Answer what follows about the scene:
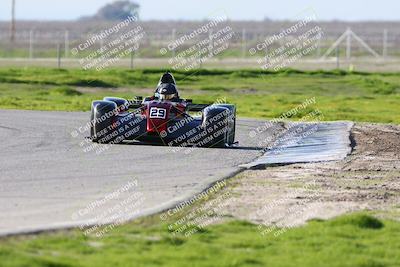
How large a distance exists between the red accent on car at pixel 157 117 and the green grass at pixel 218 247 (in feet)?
26.8

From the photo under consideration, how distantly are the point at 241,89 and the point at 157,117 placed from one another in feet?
74.3

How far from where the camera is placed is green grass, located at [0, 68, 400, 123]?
31939 mm

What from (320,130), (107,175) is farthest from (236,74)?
(107,175)

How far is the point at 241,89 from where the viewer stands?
41.3 metres

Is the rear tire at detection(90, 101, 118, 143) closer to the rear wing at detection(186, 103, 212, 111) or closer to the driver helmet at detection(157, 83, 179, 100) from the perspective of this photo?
the driver helmet at detection(157, 83, 179, 100)

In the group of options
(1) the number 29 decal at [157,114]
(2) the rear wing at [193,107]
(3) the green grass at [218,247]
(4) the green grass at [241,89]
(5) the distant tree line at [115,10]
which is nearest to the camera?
(3) the green grass at [218,247]

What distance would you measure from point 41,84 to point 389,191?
28.6 metres

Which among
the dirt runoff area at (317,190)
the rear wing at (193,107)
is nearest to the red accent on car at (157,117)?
the rear wing at (193,107)

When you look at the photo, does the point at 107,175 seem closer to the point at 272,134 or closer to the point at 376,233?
the point at 376,233

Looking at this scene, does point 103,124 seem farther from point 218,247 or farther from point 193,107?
point 218,247

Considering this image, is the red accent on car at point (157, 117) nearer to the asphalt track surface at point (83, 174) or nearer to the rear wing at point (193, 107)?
the asphalt track surface at point (83, 174)

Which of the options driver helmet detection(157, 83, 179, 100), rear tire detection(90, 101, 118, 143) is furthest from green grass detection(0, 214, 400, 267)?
driver helmet detection(157, 83, 179, 100)

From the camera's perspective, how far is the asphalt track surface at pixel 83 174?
11.0 meters

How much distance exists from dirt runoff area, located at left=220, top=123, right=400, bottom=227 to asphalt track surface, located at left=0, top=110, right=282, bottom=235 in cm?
57
